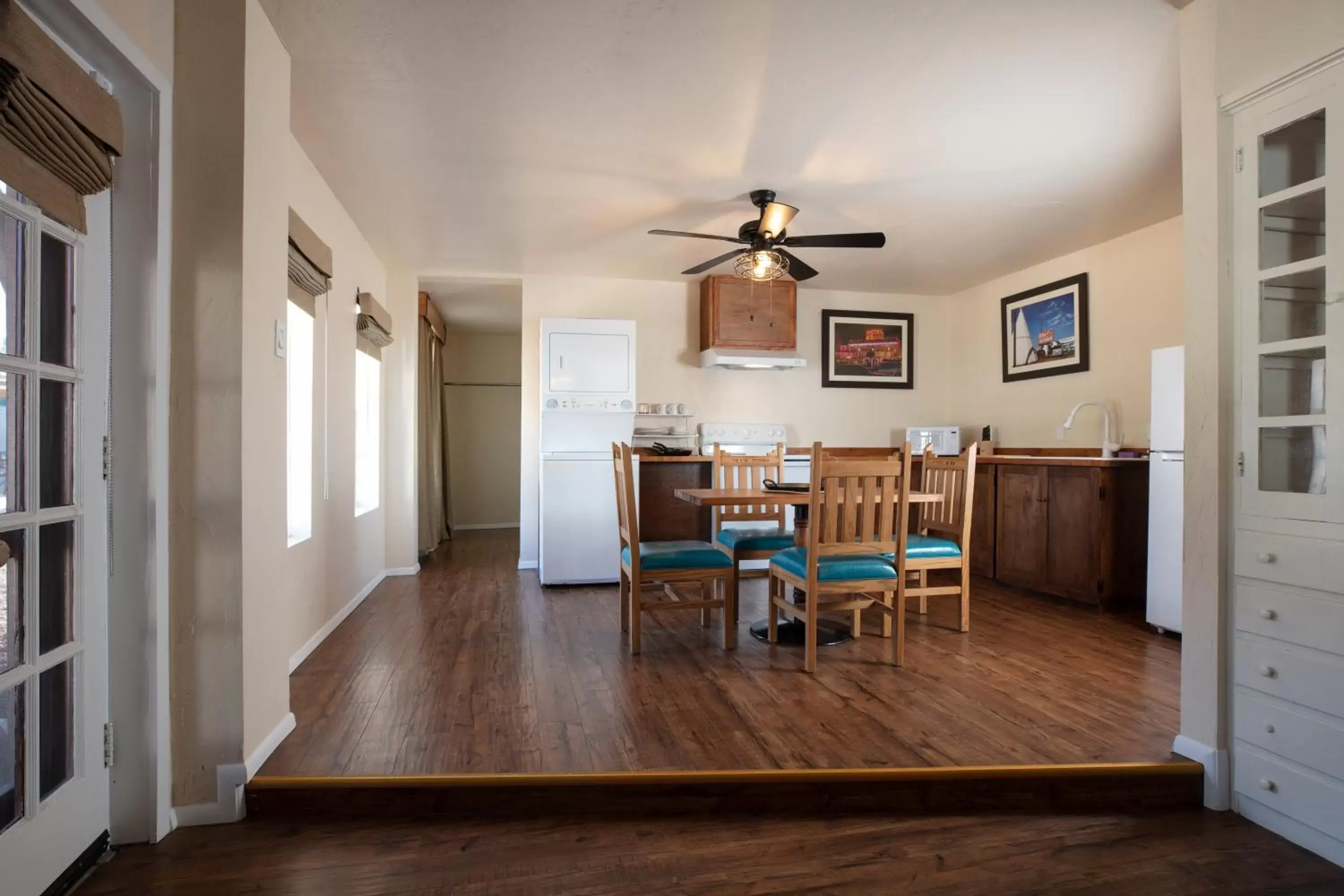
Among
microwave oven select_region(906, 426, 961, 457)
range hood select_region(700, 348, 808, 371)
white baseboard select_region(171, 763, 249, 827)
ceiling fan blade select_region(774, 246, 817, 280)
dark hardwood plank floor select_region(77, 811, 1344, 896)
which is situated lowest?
dark hardwood plank floor select_region(77, 811, 1344, 896)

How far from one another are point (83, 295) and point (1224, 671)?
10.5ft

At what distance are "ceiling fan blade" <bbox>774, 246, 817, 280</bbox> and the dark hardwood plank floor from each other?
2730 millimetres

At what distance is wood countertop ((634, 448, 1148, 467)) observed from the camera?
3820mm

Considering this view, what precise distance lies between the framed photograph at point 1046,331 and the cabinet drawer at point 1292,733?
3193 millimetres

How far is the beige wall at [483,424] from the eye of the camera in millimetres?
7812

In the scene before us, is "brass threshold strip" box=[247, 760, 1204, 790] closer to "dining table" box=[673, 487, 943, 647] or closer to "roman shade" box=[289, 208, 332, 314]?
"dining table" box=[673, 487, 943, 647]

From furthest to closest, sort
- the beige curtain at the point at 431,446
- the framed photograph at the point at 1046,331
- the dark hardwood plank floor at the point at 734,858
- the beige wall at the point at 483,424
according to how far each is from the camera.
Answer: the beige wall at the point at 483,424 < the beige curtain at the point at 431,446 < the framed photograph at the point at 1046,331 < the dark hardwood plank floor at the point at 734,858

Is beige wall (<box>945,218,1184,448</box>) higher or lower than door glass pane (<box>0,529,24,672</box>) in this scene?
higher

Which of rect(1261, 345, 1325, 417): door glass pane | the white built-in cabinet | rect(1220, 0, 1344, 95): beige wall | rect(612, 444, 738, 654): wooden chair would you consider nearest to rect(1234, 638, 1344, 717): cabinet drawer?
the white built-in cabinet

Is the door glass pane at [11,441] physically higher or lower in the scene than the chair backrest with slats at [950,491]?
higher

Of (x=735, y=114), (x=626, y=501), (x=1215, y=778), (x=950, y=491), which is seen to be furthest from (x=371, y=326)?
(x=1215, y=778)

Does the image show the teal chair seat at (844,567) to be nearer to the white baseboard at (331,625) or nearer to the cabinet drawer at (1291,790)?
the cabinet drawer at (1291,790)

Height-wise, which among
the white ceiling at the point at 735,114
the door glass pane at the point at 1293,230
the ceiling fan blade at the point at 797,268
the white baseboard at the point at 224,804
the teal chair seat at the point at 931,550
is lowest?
the white baseboard at the point at 224,804

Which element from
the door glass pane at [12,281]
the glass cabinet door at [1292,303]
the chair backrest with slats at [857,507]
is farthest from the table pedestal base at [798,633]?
the door glass pane at [12,281]
